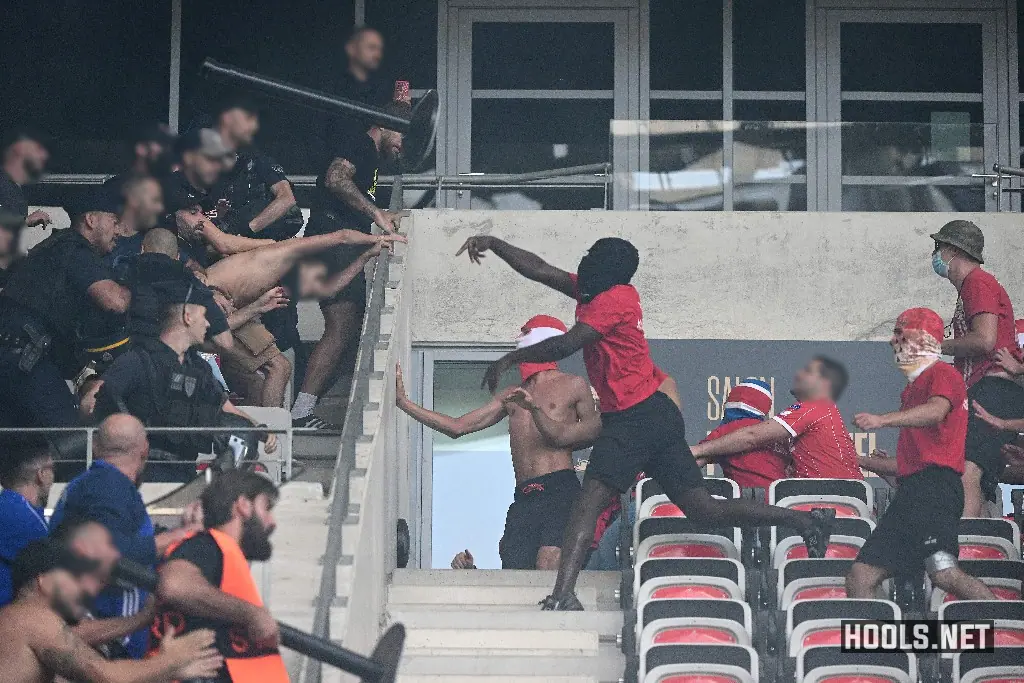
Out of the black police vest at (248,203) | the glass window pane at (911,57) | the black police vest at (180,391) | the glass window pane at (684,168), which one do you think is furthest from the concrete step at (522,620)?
the glass window pane at (911,57)

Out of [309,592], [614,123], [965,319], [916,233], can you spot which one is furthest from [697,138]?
[309,592]

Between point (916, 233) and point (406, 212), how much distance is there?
3.71m

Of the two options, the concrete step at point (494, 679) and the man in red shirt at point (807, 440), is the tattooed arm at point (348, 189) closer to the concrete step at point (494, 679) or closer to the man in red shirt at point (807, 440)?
the man in red shirt at point (807, 440)

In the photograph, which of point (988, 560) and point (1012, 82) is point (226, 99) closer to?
point (988, 560)

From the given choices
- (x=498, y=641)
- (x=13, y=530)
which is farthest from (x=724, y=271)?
(x=13, y=530)

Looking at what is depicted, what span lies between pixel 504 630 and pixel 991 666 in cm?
225

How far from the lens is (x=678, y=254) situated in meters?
12.5

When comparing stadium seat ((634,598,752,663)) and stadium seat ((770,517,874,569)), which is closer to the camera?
stadium seat ((634,598,752,663))

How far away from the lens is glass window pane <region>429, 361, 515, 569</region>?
1254cm

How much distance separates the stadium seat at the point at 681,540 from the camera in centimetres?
866

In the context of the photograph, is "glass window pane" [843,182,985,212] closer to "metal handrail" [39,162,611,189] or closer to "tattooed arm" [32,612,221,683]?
"metal handrail" [39,162,611,189]

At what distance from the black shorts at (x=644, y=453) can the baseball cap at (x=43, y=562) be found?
10.4ft

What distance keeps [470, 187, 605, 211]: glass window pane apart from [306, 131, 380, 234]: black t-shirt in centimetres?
284

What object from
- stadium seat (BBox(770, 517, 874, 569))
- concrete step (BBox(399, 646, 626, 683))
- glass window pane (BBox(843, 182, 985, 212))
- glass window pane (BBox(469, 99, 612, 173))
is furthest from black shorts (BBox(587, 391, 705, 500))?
glass window pane (BBox(469, 99, 612, 173))
